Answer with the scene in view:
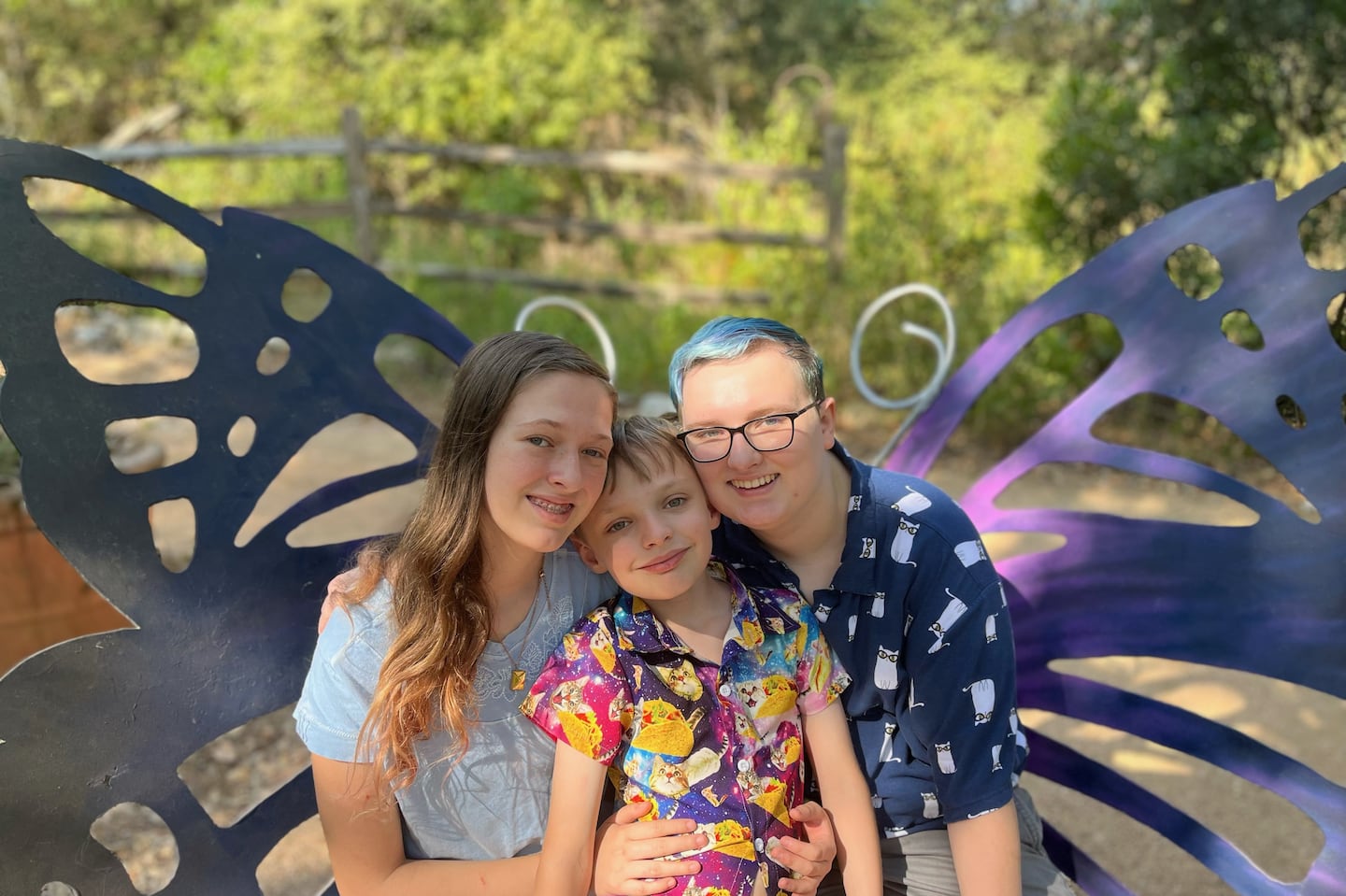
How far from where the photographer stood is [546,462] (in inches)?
57.2

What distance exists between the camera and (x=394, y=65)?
341 inches

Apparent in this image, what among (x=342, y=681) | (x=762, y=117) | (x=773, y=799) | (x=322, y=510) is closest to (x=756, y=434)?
(x=773, y=799)

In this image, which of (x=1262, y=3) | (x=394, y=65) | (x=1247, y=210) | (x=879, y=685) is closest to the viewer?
(x=879, y=685)

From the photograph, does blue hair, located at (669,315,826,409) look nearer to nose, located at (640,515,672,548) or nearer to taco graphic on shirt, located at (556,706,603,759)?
nose, located at (640,515,672,548)

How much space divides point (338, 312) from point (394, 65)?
7594mm

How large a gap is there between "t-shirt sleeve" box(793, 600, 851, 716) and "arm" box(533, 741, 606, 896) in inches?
11.6

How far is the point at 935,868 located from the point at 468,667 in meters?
0.72

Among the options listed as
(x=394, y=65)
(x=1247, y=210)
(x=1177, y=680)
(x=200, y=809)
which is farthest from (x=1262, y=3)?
(x=394, y=65)

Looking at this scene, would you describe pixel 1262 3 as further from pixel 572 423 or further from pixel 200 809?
pixel 200 809

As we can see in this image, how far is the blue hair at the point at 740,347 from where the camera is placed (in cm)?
154

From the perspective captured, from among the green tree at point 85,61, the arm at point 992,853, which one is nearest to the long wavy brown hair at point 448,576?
the arm at point 992,853

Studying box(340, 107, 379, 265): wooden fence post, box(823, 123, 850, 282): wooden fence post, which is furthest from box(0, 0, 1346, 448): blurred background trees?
box(340, 107, 379, 265): wooden fence post

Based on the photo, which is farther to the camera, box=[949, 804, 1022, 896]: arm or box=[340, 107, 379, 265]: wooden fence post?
box=[340, 107, 379, 265]: wooden fence post

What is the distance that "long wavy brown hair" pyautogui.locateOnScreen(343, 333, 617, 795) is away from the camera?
55.9 inches
